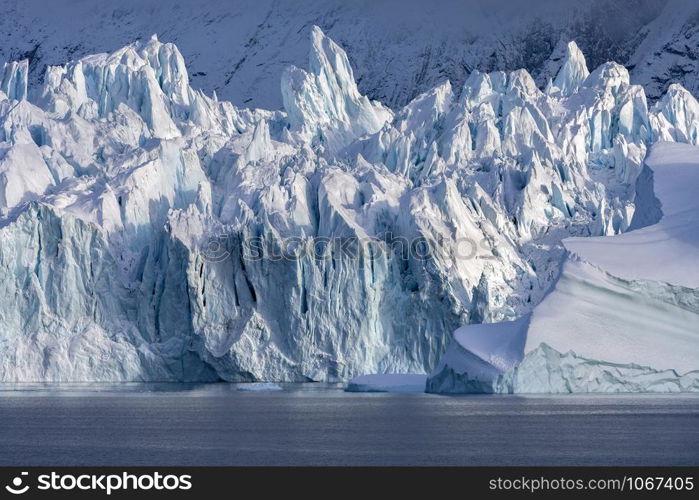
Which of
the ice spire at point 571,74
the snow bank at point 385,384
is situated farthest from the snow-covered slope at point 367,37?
the snow bank at point 385,384

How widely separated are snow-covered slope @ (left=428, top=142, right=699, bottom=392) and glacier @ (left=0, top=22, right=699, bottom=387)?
596 cm

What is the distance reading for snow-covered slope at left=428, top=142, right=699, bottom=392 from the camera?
115 feet

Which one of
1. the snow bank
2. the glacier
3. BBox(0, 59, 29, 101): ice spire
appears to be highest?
BBox(0, 59, 29, 101): ice spire

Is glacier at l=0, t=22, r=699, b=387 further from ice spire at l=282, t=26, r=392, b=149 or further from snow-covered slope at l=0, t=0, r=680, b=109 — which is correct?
snow-covered slope at l=0, t=0, r=680, b=109

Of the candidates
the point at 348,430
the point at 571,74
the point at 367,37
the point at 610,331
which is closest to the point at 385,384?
the point at 610,331

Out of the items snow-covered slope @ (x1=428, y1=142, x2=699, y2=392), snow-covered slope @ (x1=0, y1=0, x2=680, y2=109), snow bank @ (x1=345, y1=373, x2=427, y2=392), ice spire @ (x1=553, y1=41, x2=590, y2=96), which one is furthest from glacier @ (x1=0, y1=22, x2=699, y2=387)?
snow-covered slope @ (x1=0, y1=0, x2=680, y2=109)

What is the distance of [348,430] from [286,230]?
20.6m

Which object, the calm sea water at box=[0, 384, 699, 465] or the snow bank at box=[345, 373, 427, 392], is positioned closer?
the calm sea water at box=[0, 384, 699, 465]

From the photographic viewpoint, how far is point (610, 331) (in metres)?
35.2

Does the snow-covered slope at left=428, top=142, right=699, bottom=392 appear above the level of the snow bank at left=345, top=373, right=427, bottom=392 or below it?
above

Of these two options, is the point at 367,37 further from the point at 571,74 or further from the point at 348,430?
the point at 348,430

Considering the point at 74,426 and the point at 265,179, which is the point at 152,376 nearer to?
the point at 265,179
